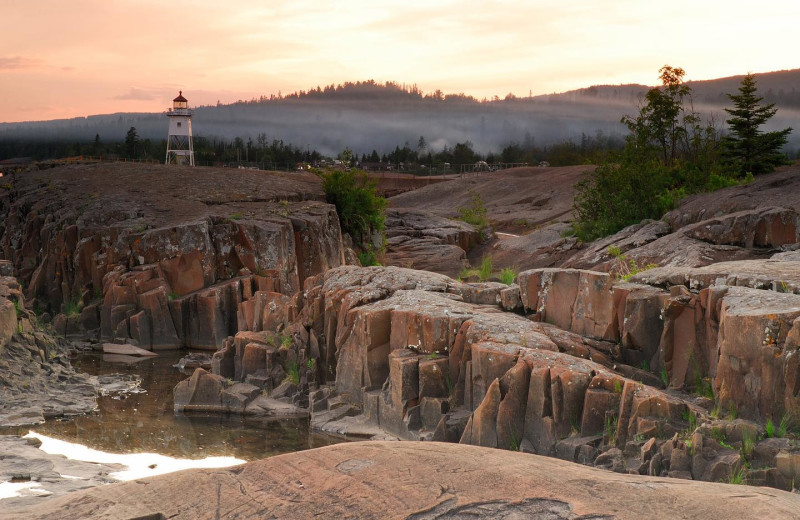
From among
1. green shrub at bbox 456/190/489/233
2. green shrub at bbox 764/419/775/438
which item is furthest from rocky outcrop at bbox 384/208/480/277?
green shrub at bbox 764/419/775/438

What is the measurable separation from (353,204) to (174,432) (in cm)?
2524

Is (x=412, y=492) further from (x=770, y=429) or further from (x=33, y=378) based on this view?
(x=33, y=378)

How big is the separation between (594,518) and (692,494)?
3.29ft

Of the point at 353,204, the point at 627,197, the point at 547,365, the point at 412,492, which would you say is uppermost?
the point at 627,197

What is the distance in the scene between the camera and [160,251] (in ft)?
109

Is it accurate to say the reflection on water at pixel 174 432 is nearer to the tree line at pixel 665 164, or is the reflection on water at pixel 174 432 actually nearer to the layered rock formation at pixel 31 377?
the layered rock formation at pixel 31 377

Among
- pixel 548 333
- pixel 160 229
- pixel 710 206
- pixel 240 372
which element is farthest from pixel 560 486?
pixel 160 229

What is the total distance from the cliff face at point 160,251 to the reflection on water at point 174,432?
950 cm

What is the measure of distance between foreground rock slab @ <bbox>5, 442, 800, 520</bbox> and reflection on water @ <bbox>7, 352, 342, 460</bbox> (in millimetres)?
9042

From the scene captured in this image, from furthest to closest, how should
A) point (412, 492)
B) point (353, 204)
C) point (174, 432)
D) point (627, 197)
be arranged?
point (353, 204) → point (627, 197) → point (174, 432) → point (412, 492)

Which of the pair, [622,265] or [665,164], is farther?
[665,164]

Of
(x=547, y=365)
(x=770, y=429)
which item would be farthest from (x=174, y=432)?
(x=770, y=429)

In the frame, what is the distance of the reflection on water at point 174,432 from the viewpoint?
700 inches

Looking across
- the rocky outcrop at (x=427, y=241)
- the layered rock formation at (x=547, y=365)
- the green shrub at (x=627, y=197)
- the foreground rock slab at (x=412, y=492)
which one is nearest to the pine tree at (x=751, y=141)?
the green shrub at (x=627, y=197)
